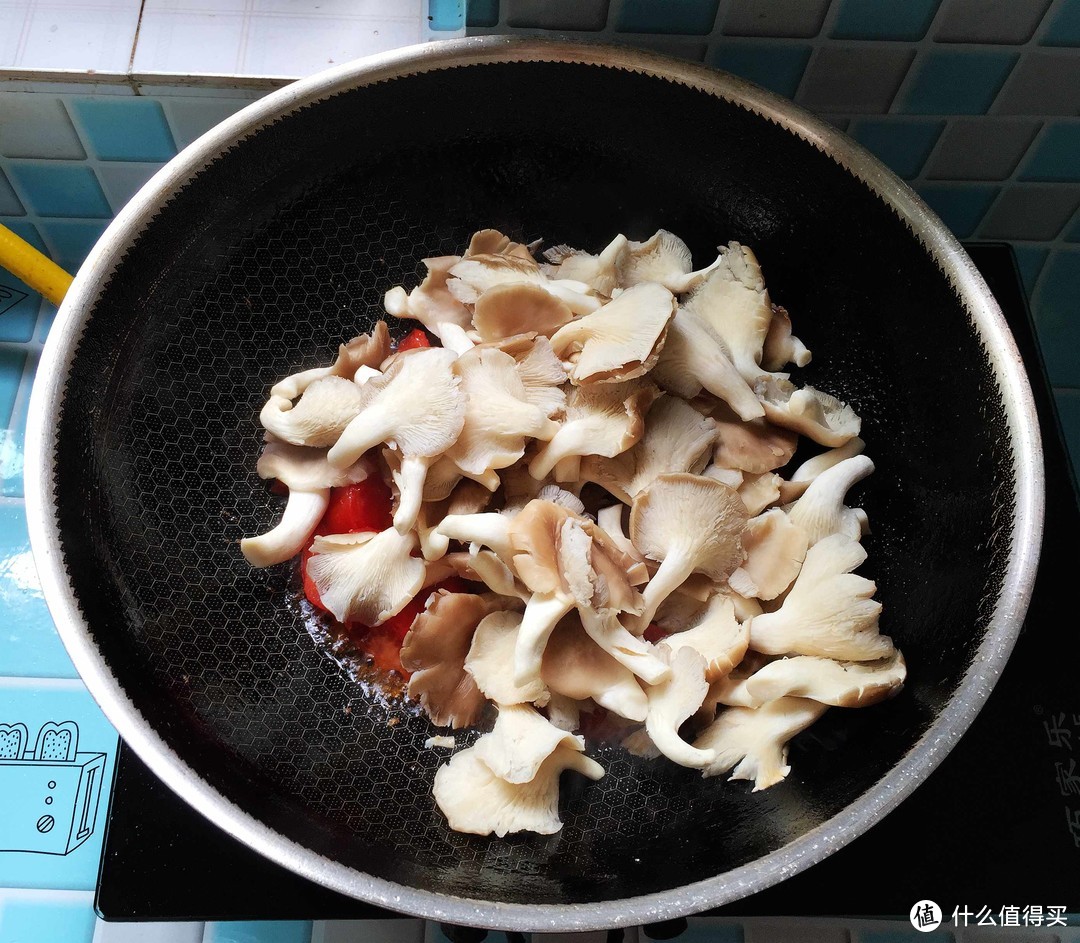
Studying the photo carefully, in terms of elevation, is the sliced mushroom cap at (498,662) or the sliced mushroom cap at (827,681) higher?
the sliced mushroom cap at (827,681)

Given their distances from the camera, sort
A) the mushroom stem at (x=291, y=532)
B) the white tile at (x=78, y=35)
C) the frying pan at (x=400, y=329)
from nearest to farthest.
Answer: the frying pan at (x=400, y=329) < the mushroom stem at (x=291, y=532) < the white tile at (x=78, y=35)

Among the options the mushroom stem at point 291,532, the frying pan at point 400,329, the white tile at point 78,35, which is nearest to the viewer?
the frying pan at point 400,329

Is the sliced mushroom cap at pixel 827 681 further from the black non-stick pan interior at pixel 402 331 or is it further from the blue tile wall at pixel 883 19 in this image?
the blue tile wall at pixel 883 19

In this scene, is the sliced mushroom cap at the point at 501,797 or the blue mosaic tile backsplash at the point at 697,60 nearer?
the sliced mushroom cap at the point at 501,797

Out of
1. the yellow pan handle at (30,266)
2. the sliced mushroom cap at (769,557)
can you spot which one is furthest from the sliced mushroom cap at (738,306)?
the yellow pan handle at (30,266)

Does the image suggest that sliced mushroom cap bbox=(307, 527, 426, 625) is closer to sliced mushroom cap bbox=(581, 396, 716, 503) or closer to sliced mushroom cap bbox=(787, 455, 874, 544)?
sliced mushroom cap bbox=(581, 396, 716, 503)

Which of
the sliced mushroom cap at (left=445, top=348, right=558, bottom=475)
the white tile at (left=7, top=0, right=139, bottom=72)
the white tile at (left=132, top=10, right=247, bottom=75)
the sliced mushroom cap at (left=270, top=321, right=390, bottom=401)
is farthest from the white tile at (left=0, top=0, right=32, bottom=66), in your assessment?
the sliced mushroom cap at (left=445, top=348, right=558, bottom=475)

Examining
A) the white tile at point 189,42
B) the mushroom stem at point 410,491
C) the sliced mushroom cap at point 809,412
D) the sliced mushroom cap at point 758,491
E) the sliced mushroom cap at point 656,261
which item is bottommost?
the mushroom stem at point 410,491

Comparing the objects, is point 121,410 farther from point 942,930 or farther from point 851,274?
point 942,930
